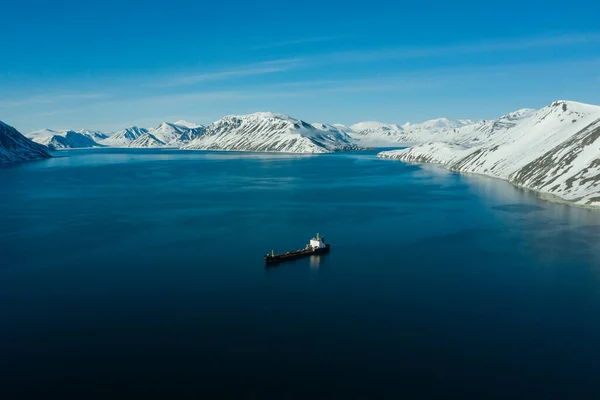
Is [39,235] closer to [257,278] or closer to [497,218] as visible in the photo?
[257,278]

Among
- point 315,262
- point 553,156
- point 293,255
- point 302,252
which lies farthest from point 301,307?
point 553,156

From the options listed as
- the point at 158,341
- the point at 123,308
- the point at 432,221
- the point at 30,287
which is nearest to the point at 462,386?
the point at 158,341

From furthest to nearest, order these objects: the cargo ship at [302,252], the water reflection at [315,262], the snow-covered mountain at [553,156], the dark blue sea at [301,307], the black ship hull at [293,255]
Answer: the snow-covered mountain at [553,156] < the cargo ship at [302,252] < the black ship hull at [293,255] < the water reflection at [315,262] < the dark blue sea at [301,307]

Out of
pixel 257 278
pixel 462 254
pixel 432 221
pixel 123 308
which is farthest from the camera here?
pixel 432 221

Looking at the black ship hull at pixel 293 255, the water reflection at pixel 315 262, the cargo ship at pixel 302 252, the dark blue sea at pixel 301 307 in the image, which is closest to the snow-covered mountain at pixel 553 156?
the dark blue sea at pixel 301 307

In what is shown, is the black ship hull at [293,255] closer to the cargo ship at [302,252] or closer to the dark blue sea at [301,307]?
the cargo ship at [302,252]

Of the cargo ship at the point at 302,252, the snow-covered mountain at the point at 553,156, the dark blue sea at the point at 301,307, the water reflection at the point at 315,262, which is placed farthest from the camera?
the snow-covered mountain at the point at 553,156
